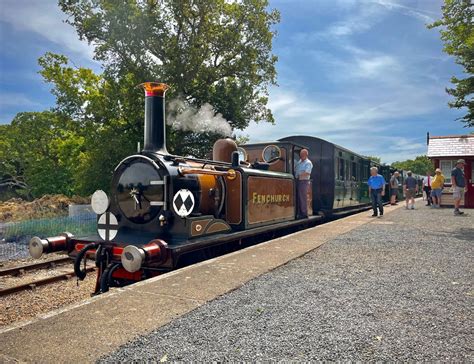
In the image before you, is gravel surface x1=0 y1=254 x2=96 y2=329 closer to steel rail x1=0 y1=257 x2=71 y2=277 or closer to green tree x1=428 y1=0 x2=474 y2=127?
steel rail x1=0 y1=257 x2=71 y2=277

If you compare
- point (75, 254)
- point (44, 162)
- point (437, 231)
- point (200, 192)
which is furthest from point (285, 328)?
point (44, 162)

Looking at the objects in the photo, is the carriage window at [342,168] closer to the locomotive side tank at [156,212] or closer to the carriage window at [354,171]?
the carriage window at [354,171]

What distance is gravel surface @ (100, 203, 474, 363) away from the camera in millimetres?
2375

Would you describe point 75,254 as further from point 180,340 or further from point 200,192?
point 180,340

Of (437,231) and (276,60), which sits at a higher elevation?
(276,60)

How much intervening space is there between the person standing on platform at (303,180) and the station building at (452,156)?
36.5 ft

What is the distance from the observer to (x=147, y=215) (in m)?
A: 5.23

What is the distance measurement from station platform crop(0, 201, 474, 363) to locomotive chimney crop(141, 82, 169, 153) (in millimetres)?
1959

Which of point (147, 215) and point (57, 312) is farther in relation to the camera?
point (147, 215)

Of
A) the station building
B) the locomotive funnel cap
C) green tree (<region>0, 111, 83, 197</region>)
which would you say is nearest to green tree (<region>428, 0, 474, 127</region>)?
the station building

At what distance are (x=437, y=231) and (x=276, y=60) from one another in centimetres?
1603

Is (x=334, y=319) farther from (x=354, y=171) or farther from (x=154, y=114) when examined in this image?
(x=354, y=171)

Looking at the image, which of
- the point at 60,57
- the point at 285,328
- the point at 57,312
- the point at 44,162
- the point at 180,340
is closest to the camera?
the point at 180,340

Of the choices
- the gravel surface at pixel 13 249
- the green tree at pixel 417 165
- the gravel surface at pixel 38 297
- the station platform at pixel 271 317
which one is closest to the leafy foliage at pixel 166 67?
the gravel surface at pixel 13 249
